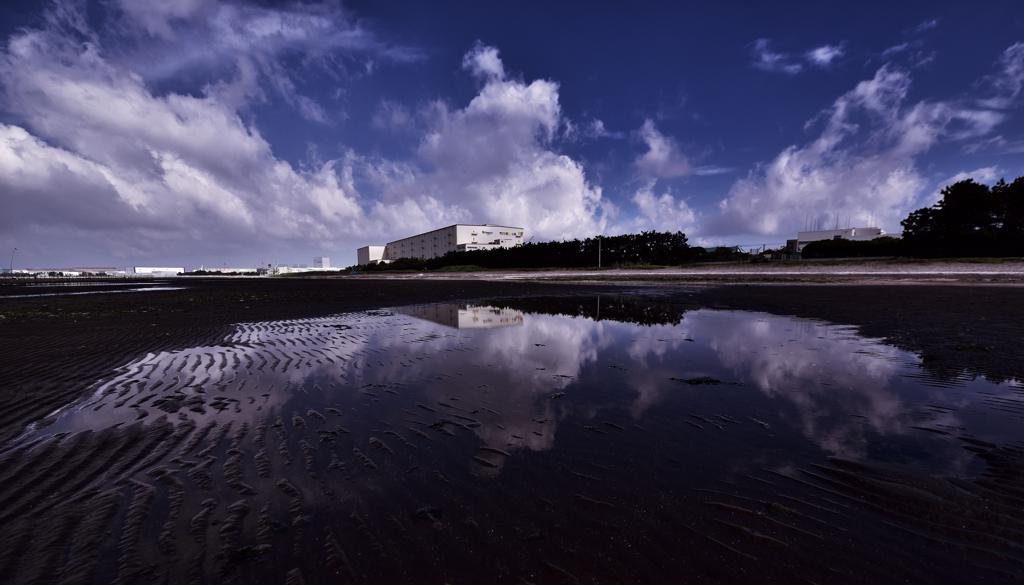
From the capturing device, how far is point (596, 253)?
69.9 meters

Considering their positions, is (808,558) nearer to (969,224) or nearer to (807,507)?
(807,507)

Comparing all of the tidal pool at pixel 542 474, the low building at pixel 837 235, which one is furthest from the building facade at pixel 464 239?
the tidal pool at pixel 542 474

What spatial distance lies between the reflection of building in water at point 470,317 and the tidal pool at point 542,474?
5162 millimetres

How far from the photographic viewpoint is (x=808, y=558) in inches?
90.5

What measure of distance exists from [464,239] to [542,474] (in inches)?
4227

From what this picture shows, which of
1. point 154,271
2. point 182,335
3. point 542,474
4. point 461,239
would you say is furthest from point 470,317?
point 154,271

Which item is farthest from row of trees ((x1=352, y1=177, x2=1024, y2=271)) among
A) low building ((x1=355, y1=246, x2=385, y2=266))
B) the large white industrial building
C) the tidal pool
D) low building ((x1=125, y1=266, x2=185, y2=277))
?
low building ((x1=125, y1=266, x2=185, y2=277))

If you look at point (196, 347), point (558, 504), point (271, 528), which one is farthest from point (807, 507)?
point (196, 347)

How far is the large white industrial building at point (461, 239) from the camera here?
108 metres

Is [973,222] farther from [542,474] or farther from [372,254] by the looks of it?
[372,254]

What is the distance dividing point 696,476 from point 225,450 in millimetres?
4826

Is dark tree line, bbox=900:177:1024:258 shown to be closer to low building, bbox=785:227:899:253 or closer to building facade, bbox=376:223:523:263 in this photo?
low building, bbox=785:227:899:253

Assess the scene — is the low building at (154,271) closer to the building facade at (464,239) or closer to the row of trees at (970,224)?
the building facade at (464,239)

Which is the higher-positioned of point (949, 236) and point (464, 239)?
point (464, 239)
